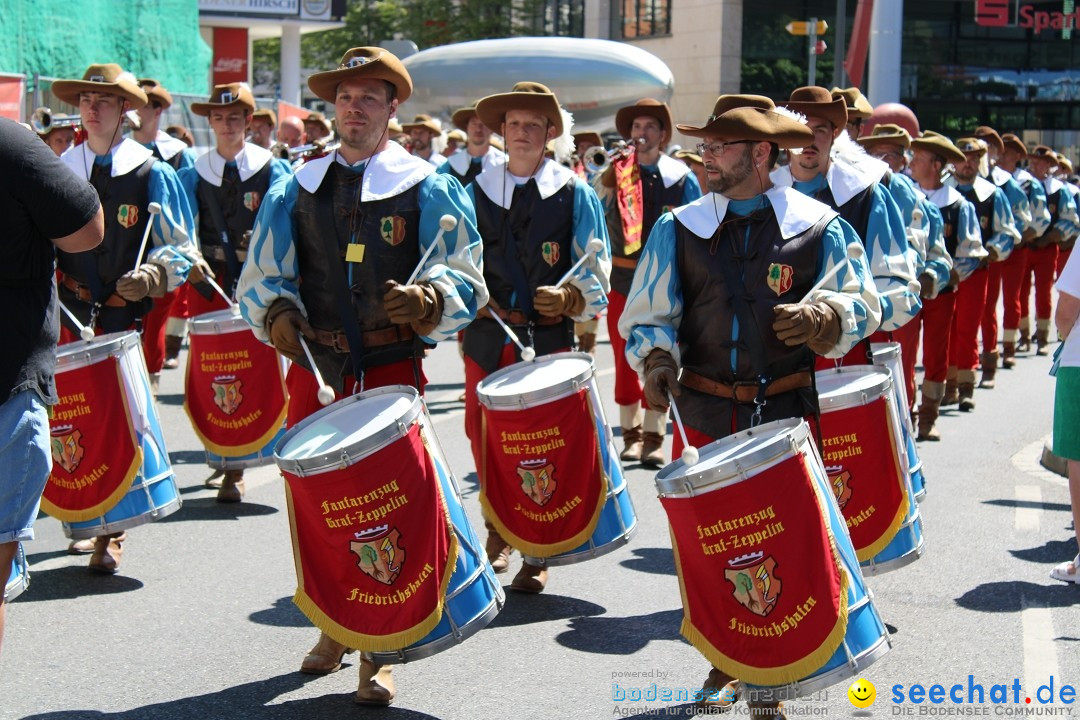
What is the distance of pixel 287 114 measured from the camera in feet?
78.9

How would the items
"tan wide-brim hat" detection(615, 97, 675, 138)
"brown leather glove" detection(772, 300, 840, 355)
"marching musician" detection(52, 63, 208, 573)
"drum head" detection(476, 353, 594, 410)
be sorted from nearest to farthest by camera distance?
"brown leather glove" detection(772, 300, 840, 355), "drum head" detection(476, 353, 594, 410), "marching musician" detection(52, 63, 208, 573), "tan wide-brim hat" detection(615, 97, 675, 138)

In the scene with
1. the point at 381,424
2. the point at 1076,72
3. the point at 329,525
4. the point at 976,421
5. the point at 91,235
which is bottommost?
the point at 976,421

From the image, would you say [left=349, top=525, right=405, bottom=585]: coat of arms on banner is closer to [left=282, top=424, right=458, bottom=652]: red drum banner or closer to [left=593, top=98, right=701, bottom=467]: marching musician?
[left=282, top=424, right=458, bottom=652]: red drum banner

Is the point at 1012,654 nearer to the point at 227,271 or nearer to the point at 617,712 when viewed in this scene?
the point at 617,712

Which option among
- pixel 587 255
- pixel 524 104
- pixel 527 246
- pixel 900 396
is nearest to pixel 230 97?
pixel 524 104

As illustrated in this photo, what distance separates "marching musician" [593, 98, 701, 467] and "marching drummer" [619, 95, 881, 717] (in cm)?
411

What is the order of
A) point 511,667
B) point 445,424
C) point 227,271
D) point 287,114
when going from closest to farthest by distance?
→ point 511,667 → point 227,271 → point 445,424 → point 287,114

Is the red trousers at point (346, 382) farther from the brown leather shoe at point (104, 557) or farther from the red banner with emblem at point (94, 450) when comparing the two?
the brown leather shoe at point (104, 557)

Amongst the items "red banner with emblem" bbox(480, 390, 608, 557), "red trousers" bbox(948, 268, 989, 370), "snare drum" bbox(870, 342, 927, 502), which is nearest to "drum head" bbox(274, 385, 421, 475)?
"red banner with emblem" bbox(480, 390, 608, 557)

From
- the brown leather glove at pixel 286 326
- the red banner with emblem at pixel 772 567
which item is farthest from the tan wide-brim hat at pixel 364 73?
the red banner with emblem at pixel 772 567

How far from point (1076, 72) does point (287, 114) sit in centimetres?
4226

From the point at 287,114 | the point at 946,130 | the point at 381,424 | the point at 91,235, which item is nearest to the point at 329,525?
the point at 381,424

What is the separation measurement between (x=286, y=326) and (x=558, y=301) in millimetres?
1705

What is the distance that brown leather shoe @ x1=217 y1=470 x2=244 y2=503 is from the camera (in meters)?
8.08
